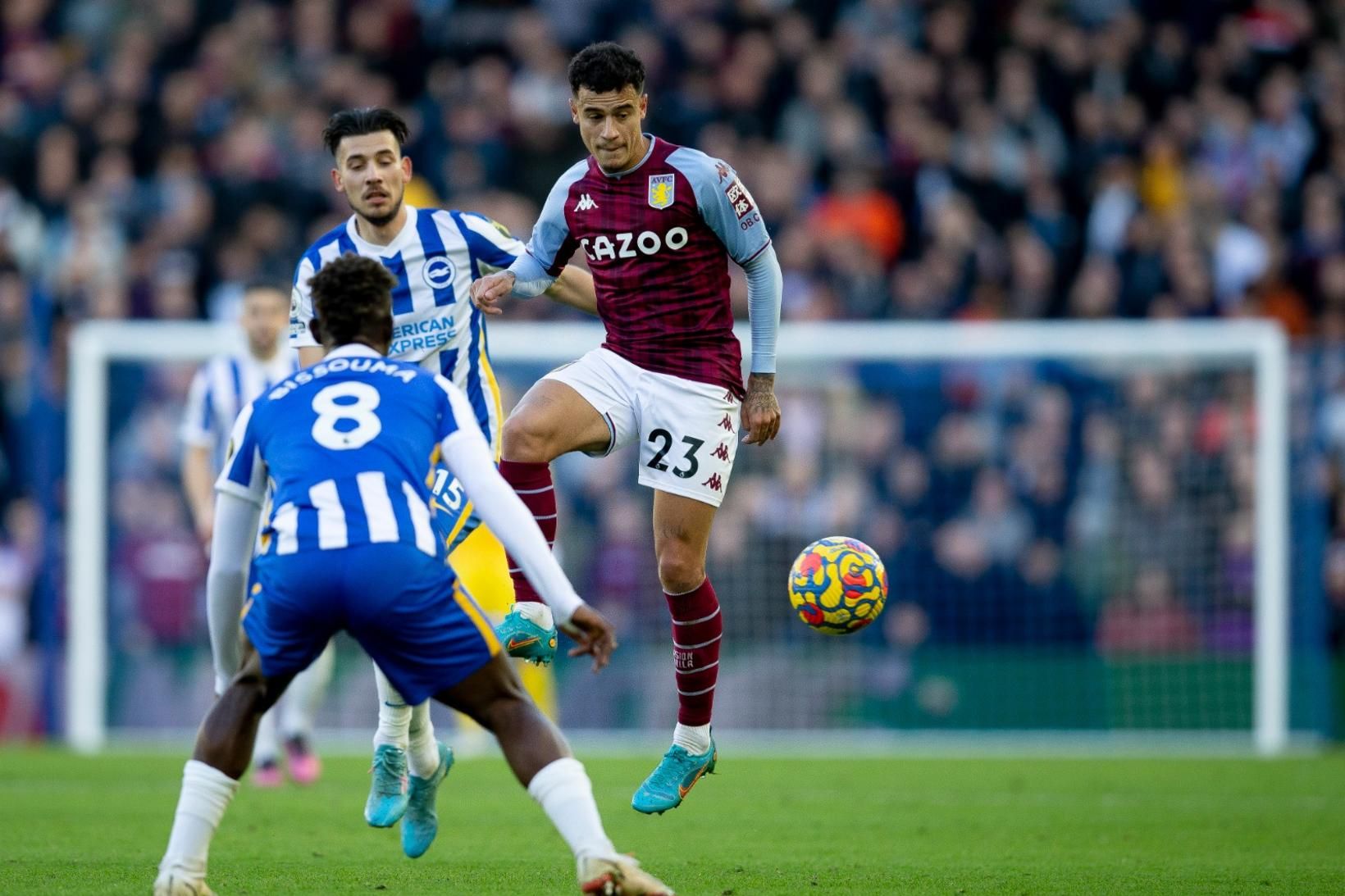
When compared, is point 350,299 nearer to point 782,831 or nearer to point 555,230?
point 555,230

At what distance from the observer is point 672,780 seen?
295 inches

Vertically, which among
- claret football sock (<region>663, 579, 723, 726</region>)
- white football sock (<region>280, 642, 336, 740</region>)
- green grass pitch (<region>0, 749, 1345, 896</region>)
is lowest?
green grass pitch (<region>0, 749, 1345, 896</region>)

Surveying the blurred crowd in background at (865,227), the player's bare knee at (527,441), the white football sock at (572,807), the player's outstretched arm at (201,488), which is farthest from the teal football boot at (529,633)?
the blurred crowd in background at (865,227)

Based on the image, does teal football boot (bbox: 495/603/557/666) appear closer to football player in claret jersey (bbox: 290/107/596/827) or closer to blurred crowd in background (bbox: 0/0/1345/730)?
football player in claret jersey (bbox: 290/107/596/827)

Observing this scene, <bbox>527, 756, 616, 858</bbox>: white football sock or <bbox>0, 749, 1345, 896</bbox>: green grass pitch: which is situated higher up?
<bbox>527, 756, 616, 858</bbox>: white football sock

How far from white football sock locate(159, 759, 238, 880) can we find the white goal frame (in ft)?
28.4

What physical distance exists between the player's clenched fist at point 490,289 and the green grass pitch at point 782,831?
7.07 ft

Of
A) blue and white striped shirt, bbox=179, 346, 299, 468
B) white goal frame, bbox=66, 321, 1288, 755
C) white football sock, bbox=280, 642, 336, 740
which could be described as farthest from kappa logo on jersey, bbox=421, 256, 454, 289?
white goal frame, bbox=66, 321, 1288, 755

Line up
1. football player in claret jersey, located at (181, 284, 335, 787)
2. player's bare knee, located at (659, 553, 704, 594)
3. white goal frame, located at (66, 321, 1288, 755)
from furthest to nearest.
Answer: white goal frame, located at (66, 321, 1288, 755) < football player in claret jersey, located at (181, 284, 335, 787) < player's bare knee, located at (659, 553, 704, 594)

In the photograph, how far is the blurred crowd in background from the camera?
48.0ft

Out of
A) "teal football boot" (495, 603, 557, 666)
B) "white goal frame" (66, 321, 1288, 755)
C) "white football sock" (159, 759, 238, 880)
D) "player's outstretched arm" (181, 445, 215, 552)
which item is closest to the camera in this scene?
"white football sock" (159, 759, 238, 880)

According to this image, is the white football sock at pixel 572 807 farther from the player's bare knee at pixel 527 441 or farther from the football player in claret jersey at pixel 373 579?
the player's bare knee at pixel 527 441

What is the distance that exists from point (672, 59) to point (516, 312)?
10.7ft

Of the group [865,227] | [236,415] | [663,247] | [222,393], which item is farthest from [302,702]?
[865,227]
